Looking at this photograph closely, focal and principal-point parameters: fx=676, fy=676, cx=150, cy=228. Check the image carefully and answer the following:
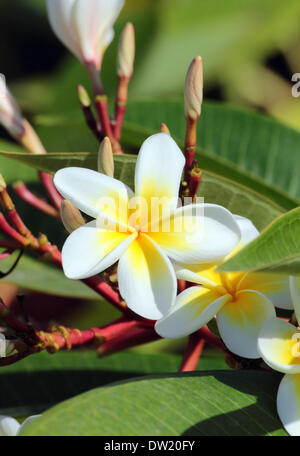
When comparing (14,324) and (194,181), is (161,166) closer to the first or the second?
(194,181)

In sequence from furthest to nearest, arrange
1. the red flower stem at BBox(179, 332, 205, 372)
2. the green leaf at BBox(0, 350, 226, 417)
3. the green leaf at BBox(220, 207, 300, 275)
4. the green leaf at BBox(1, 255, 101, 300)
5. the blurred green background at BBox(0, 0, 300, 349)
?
the blurred green background at BBox(0, 0, 300, 349) → the green leaf at BBox(0, 350, 226, 417) → the green leaf at BBox(1, 255, 101, 300) → the red flower stem at BBox(179, 332, 205, 372) → the green leaf at BBox(220, 207, 300, 275)

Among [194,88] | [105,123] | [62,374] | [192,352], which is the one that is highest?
[194,88]

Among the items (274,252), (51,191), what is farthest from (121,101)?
(274,252)

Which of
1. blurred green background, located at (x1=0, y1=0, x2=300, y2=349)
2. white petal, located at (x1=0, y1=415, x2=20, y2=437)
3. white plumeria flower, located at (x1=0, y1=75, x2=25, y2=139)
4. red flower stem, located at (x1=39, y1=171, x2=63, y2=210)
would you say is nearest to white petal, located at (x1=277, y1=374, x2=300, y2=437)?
white petal, located at (x1=0, y1=415, x2=20, y2=437)

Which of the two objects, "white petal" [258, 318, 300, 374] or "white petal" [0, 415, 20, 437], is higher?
"white petal" [258, 318, 300, 374]

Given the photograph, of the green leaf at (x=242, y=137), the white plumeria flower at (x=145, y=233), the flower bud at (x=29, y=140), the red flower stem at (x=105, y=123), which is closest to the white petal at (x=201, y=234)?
the white plumeria flower at (x=145, y=233)

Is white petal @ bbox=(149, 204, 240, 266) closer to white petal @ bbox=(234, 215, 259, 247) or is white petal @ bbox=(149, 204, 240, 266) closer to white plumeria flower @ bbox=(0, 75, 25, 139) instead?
white petal @ bbox=(234, 215, 259, 247)

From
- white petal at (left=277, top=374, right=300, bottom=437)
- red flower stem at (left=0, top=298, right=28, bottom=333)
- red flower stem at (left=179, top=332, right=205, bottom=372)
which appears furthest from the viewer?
red flower stem at (left=179, top=332, right=205, bottom=372)
